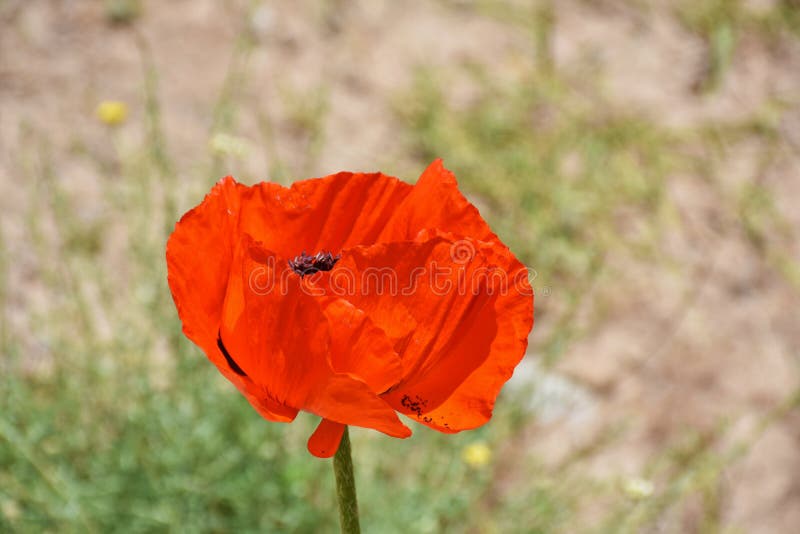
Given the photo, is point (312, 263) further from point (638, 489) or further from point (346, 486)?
point (638, 489)

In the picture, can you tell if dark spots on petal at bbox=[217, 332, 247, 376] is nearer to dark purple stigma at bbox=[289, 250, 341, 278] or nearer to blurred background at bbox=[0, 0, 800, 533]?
dark purple stigma at bbox=[289, 250, 341, 278]

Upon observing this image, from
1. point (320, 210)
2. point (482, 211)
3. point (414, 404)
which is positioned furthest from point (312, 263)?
point (482, 211)

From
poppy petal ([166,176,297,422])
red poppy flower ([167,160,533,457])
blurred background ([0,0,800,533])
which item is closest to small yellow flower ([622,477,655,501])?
blurred background ([0,0,800,533])

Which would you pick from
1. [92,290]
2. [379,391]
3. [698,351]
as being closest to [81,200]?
[92,290]

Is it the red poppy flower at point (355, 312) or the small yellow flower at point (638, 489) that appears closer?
the red poppy flower at point (355, 312)

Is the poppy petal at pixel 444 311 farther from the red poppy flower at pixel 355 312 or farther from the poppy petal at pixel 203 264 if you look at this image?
the poppy petal at pixel 203 264

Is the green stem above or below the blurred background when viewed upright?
below

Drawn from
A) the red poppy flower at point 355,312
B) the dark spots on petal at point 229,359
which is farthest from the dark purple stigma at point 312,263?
the dark spots on petal at point 229,359
